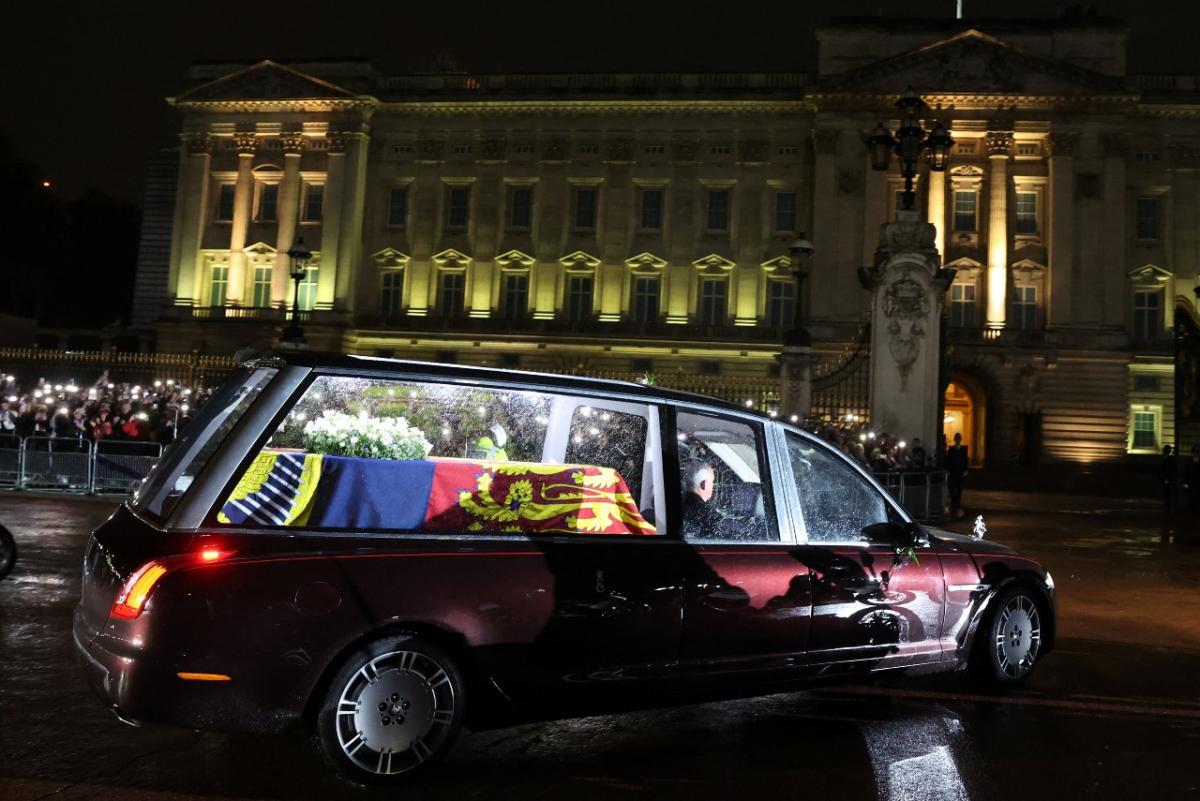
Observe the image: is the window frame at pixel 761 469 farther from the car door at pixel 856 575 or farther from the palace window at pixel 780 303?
the palace window at pixel 780 303

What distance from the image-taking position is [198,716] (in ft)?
12.7

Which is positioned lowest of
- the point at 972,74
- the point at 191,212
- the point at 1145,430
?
the point at 1145,430

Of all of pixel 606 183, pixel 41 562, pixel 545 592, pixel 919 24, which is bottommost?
pixel 41 562

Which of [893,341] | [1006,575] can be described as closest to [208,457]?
[1006,575]

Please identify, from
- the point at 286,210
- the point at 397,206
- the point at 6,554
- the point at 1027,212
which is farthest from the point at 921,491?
the point at 286,210

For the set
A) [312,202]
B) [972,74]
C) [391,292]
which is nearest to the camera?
[972,74]

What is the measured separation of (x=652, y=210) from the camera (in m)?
48.9

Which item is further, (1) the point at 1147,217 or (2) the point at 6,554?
(1) the point at 1147,217

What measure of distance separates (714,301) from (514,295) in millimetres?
9885

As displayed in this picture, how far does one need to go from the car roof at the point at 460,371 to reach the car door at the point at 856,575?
0.59 m

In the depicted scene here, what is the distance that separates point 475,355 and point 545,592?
4462cm

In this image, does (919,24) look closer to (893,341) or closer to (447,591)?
(893,341)

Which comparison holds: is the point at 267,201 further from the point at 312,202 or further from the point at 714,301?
the point at 714,301

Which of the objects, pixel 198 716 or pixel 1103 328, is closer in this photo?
pixel 198 716
